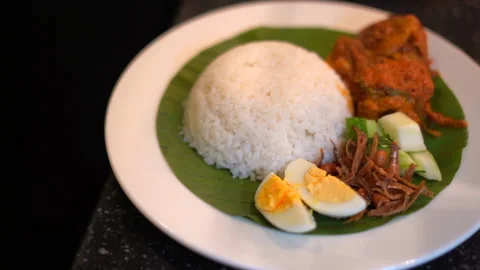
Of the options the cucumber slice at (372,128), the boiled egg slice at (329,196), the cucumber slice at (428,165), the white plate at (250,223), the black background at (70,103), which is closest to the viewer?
the white plate at (250,223)

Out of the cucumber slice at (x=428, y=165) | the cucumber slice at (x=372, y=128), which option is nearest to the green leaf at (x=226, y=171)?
the cucumber slice at (x=428, y=165)

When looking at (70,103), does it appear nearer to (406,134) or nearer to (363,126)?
(363,126)

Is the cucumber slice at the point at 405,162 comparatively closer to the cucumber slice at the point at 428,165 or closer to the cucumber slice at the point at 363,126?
the cucumber slice at the point at 428,165

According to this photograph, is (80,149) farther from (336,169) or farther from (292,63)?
(336,169)

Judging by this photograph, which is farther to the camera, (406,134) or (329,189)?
(406,134)

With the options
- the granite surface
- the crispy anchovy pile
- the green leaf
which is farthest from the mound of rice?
the granite surface

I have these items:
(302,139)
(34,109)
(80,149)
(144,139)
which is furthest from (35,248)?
(302,139)

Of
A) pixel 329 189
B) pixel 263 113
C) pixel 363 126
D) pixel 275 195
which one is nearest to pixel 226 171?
pixel 263 113

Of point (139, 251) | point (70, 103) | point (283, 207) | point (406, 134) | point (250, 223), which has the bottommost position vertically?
point (70, 103)
